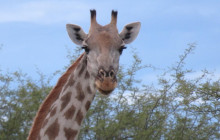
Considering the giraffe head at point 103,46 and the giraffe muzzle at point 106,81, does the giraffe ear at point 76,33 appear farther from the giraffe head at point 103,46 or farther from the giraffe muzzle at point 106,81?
the giraffe muzzle at point 106,81

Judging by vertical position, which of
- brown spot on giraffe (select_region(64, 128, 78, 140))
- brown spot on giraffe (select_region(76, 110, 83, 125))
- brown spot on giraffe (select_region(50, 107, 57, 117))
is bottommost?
brown spot on giraffe (select_region(64, 128, 78, 140))

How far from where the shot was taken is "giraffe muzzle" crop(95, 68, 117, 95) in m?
7.11

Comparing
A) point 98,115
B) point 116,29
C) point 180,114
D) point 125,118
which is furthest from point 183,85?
point 116,29

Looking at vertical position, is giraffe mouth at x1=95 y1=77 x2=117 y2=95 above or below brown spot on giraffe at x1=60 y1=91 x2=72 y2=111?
above

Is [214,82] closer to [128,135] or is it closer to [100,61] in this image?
[128,135]

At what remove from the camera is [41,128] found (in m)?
7.59

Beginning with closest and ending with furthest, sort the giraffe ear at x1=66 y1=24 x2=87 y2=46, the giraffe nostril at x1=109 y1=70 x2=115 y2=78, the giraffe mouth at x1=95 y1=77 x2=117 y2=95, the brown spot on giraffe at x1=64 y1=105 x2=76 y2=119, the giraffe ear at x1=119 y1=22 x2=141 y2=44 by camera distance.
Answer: the giraffe mouth at x1=95 y1=77 x2=117 y2=95 → the giraffe nostril at x1=109 y1=70 x2=115 y2=78 → the brown spot on giraffe at x1=64 y1=105 x2=76 y2=119 → the giraffe ear at x1=66 y1=24 x2=87 y2=46 → the giraffe ear at x1=119 y1=22 x2=141 y2=44

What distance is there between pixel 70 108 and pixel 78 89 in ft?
1.18

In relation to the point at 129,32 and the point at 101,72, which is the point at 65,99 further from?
the point at 129,32

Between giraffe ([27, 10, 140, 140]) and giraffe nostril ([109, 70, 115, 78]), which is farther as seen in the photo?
giraffe ([27, 10, 140, 140])

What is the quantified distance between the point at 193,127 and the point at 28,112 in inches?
259

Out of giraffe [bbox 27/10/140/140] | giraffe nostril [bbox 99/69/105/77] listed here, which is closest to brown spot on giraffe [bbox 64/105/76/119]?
giraffe [bbox 27/10/140/140]

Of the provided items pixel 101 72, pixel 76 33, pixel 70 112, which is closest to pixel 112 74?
pixel 101 72

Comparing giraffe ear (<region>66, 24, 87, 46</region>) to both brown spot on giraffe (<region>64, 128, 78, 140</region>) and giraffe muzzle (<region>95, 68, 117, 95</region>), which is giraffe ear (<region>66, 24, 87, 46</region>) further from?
brown spot on giraffe (<region>64, 128, 78, 140</region>)
